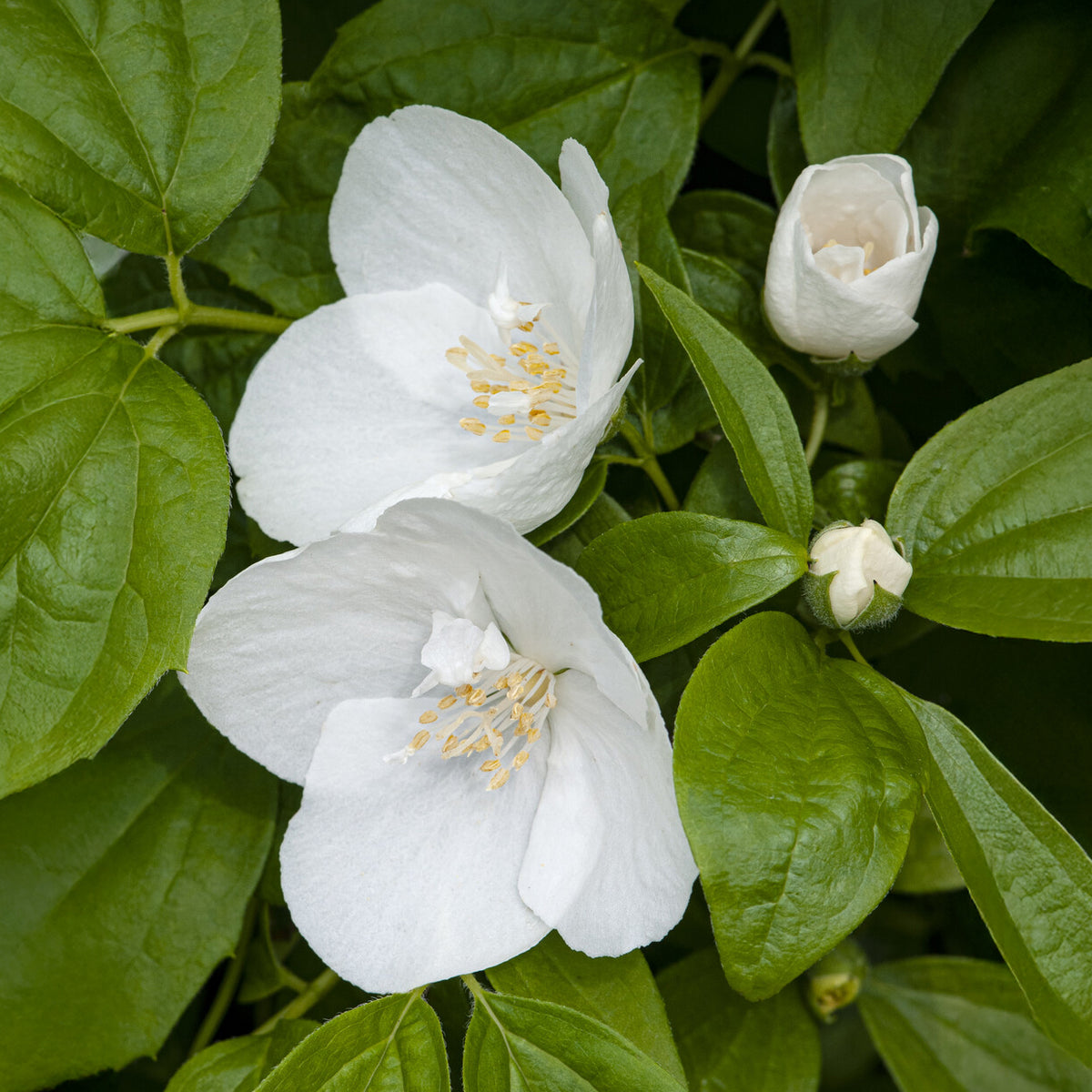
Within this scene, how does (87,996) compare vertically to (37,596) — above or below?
below

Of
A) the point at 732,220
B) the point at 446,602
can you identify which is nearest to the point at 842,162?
the point at 732,220

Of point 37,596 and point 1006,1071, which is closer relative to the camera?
point 37,596

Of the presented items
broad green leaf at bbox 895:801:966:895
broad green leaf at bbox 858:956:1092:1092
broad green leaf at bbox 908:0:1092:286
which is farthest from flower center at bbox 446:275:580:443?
broad green leaf at bbox 858:956:1092:1092

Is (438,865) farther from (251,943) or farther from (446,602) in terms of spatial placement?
(251,943)

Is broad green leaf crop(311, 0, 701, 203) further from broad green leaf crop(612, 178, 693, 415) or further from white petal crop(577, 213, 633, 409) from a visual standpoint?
white petal crop(577, 213, 633, 409)

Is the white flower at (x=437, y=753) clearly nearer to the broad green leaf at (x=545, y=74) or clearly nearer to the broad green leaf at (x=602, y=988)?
the broad green leaf at (x=602, y=988)

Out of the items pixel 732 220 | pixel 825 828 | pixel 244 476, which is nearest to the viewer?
pixel 825 828
